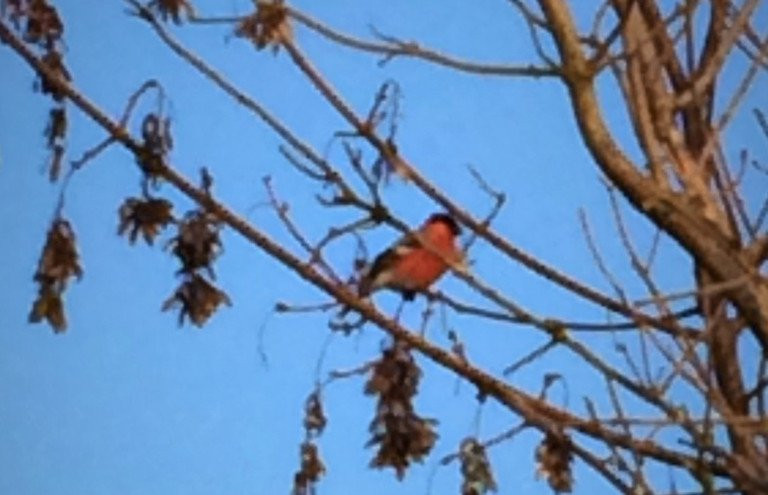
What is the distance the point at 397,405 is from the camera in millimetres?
2094

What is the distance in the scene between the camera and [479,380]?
195 cm

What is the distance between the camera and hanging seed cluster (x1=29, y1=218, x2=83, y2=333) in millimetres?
2039

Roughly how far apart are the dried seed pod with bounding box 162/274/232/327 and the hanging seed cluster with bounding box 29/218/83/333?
0.45 feet

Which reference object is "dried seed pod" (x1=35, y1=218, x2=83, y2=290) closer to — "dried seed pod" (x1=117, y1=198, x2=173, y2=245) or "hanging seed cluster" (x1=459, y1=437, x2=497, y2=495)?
"dried seed pod" (x1=117, y1=198, x2=173, y2=245)

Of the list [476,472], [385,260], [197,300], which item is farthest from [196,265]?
[385,260]

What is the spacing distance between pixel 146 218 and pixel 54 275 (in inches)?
6.8

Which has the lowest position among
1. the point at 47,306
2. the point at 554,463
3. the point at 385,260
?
the point at 554,463

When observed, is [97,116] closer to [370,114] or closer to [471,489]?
[370,114]

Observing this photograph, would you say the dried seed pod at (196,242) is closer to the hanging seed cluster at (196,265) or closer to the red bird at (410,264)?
the hanging seed cluster at (196,265)

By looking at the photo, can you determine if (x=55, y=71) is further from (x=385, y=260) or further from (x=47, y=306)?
(x=385, y=260)

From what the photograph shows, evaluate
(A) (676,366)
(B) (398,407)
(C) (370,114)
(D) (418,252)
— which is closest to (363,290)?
(B) (398,407)

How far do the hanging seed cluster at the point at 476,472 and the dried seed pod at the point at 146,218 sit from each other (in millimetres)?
555

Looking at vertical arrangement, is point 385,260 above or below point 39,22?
above

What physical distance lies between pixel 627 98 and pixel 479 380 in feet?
1.36
